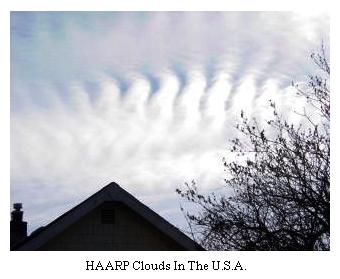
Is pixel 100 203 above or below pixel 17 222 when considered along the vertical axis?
below

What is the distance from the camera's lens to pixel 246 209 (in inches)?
683

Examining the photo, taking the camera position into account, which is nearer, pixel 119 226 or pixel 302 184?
pixel 302 184

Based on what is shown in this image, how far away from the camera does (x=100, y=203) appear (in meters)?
17.8

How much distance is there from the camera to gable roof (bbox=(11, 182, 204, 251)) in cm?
1745

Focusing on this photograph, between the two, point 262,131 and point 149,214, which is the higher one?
point 262,131

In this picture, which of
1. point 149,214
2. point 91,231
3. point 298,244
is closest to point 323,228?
point 298,244

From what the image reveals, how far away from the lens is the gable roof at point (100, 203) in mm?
17453

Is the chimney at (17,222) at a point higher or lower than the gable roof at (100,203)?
higher

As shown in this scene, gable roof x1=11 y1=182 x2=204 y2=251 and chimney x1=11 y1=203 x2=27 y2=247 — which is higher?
chimney x1=11 y1=203 x2=27 y2=247

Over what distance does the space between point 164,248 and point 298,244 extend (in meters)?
3.46

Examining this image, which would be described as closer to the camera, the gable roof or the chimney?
the gable roof

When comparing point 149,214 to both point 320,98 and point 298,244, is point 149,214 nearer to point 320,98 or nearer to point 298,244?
point 298,244

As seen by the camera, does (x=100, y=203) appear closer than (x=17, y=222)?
Yes

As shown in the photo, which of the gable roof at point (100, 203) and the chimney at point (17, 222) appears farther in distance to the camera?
the chimney at point (17, 222)
